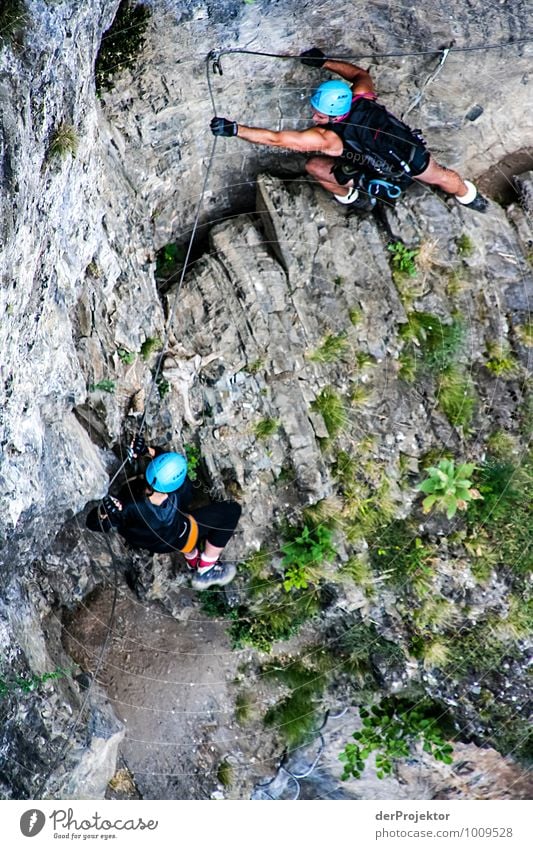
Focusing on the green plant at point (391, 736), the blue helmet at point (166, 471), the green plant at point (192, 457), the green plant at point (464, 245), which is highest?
the green plant at point (464, 245)

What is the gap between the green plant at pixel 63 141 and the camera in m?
6.32

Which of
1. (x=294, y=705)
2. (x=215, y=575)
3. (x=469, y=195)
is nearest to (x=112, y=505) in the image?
(x=215, y=575)

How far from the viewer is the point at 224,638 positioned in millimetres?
9391

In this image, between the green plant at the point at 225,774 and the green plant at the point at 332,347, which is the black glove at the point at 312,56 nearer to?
the green plant at the point at 332,347

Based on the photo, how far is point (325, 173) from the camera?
29.4 ft

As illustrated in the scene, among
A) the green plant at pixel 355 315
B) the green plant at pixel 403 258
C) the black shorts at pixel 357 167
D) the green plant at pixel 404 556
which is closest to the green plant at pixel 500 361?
the green plant at pixel 403 258

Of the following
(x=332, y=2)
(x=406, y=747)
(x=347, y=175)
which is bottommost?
(x=406, y=747)

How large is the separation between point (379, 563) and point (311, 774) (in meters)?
2.73

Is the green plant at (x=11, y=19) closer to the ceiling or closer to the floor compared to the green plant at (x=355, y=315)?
closer to the ceiling

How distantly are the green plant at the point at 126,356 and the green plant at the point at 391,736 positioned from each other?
5.07 meters

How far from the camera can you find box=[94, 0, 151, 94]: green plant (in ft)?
24.9

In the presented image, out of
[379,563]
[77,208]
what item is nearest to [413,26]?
[77,208]
